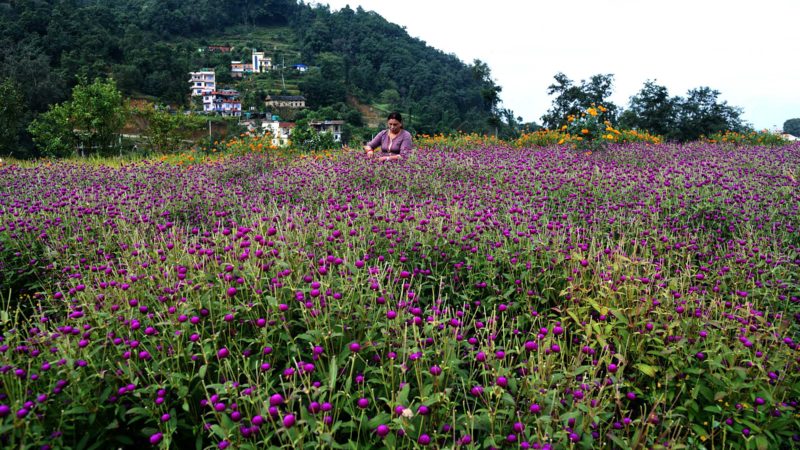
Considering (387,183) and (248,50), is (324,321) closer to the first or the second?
(387,183)

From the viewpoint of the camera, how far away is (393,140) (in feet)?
29.8

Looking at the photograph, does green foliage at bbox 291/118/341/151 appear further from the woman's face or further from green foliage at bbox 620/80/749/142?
green foliage at bbox 620/80/749/142

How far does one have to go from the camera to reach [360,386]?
2217 millimetres

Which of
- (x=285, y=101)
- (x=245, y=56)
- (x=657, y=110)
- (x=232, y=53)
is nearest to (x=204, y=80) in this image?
(x=285, y=101)

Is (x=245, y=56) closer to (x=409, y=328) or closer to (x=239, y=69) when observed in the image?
(x=239, y=69)

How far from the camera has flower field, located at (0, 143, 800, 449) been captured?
208 centimetres

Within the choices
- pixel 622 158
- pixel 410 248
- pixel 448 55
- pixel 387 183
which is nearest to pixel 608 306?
pixel 410 248

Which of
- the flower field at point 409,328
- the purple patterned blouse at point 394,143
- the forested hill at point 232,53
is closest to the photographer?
the flower field at point 409,328

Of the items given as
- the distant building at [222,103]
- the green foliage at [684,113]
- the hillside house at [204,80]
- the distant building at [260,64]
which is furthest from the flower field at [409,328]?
the distant building at [260,64]

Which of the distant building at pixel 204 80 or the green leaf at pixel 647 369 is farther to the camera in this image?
the distant building at pixel 204 80

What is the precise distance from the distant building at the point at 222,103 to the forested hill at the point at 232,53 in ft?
17.2

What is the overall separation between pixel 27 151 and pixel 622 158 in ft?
144

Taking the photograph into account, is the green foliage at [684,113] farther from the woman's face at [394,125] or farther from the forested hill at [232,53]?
the forested hill at [232,53]

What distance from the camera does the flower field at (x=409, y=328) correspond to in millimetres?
2082
